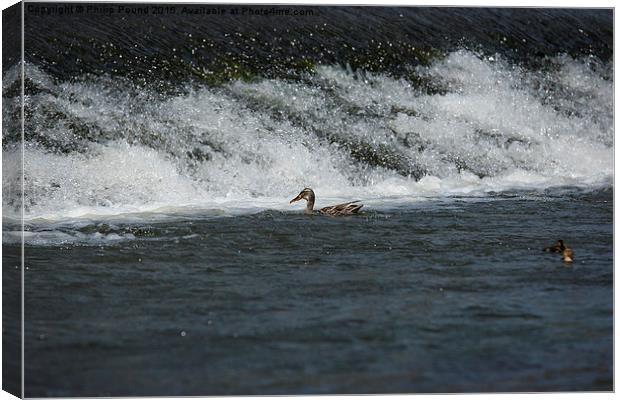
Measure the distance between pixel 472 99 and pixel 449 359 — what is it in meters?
2.36

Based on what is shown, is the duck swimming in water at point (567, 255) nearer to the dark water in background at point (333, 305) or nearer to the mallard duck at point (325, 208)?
the dark water in background at point (333, 305)

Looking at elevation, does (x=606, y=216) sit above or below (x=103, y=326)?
above

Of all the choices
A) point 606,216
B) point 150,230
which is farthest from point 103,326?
point 606,216

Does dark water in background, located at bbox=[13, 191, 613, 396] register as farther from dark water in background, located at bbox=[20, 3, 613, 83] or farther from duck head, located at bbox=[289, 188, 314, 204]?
dark water in background, located at bbox=[20, 3, 613, 83]

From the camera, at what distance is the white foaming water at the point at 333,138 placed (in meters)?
9.48

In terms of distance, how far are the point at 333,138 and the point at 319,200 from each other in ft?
1.95

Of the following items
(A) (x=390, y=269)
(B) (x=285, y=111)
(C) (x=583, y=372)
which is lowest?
(C) (x=583, y=372)

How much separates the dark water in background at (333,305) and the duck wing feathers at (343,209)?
0.08 meters

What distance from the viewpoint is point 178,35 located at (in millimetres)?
9469

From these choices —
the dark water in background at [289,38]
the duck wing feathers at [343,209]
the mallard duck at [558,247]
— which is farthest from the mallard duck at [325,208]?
the mallard duck at [558,247]

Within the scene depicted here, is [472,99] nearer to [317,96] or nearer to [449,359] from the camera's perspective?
[317,96]

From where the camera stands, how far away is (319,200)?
9.84 metres

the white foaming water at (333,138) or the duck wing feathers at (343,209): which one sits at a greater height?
the white foaming water at (333,138)

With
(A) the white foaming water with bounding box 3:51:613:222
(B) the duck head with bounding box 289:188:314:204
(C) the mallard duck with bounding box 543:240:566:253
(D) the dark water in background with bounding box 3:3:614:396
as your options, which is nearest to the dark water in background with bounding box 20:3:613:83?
(D) the dark water in background with bounding box 3:3:614:396
